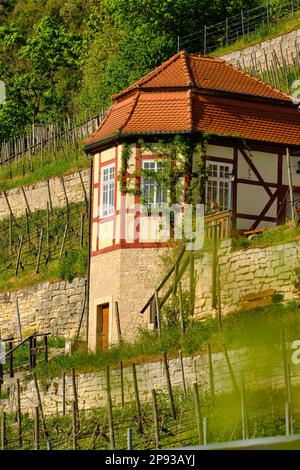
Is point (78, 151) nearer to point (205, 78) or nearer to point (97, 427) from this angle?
point (205, 78)

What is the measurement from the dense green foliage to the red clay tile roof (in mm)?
16444

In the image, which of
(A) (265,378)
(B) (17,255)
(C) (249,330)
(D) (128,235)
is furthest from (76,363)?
(B) (17,255)

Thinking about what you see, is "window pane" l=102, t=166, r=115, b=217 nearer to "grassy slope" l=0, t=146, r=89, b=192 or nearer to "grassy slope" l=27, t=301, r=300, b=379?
"grassy slope" l=27, t=301, r=300, b=379

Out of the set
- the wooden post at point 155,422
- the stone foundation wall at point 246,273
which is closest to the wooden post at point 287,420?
the wooden post at point 155,422

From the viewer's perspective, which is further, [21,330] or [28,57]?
[28,57]

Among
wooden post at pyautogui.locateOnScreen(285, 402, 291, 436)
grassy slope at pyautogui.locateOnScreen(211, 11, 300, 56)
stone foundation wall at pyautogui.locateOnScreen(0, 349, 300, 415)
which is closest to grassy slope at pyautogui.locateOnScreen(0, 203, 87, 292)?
stone foundation wall at pyautogui.locateOnScreen(0, 349, 300, 415)

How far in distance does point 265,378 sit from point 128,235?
10.4 m

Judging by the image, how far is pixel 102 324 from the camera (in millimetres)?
43906

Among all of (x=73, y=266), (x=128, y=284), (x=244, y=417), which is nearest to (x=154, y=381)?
(x=128, y=284)

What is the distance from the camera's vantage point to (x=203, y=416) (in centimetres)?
3428

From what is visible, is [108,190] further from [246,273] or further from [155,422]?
[155,422]

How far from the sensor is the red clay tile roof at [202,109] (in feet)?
146

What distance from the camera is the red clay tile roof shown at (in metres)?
44.5

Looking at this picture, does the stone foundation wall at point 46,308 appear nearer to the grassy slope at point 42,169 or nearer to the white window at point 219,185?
the white window at point 219,185
